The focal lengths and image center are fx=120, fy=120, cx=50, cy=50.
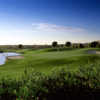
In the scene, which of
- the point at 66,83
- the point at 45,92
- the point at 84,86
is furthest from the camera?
the point at 84,86

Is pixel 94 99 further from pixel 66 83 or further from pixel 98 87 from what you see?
pixel 66 83

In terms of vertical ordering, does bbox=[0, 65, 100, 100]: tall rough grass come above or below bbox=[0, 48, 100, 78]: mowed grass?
above

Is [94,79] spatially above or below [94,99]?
above

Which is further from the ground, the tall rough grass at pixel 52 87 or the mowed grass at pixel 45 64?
the tall rough grass at pixel 52 87

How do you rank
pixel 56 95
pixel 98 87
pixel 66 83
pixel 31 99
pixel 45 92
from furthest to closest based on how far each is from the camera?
1. pixel 98 87
2. pixel 66 83
3. pixel 56 95
4. pixel 45 92
5. pixel 31 99

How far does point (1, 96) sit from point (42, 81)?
1.66 metres

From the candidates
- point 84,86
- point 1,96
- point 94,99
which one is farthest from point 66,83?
point 1,96

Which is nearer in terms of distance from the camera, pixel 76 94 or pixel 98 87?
pixel 76 94

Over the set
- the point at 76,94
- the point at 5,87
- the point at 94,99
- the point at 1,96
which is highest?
the point at 5,87

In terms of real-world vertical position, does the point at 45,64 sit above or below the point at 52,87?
below

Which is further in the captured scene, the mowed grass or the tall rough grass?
the mowed grass

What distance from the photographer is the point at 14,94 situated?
4.53 metres

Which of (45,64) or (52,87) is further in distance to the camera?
(45,64)

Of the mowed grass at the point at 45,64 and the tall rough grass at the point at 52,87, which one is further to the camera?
the mowed grass at the point at 45,64
